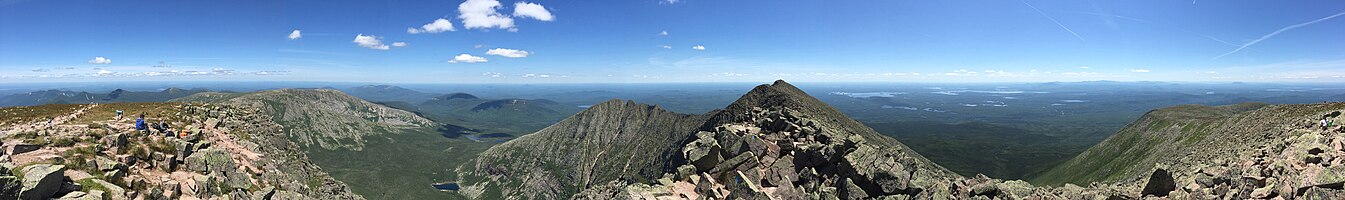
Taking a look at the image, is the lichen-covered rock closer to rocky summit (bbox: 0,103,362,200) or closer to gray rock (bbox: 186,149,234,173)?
rocky summit (bbox: 0,103,362,200)

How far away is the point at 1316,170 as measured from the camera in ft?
99.6

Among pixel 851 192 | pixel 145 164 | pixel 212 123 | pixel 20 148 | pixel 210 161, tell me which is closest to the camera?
pixel 20 148

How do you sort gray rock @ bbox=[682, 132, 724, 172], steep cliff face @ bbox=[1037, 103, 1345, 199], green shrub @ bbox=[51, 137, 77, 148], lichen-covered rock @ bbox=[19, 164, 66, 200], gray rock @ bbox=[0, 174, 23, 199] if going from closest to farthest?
1. gray rock @ bbox=[0, 174, 23, 199]
2. lichen-covered rock @ bbox=[19, 164, 66, 200]
3. steep cliff face @ bbox=[1037, 103, 1345, 199]
4. green shrub @ bbox=[51, 137, 77, 148]
5. gray rock @ bbox=[682, 132, 724, 172]

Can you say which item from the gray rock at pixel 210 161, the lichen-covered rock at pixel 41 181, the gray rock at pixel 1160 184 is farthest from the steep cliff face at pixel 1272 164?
the gray rock at pixel 210 161

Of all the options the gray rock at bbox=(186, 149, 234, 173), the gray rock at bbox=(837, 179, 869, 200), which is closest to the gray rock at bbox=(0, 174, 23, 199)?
the gray rock at bbox=(186, 149, 234, 173)

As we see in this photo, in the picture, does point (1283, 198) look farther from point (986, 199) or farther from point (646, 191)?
point (646, 191)

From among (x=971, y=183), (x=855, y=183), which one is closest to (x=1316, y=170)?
(x=971, y=183)

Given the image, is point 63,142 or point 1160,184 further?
point 1160,184

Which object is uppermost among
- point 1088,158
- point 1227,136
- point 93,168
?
point 93,168

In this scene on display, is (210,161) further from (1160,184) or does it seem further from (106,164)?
(1160,184)

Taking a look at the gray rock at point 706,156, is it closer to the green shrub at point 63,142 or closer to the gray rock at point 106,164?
the gray rock at point 106,164

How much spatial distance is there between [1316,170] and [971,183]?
18459mm

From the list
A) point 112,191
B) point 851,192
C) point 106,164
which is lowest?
point 851,192

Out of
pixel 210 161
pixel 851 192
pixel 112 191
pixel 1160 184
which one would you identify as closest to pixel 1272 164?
pixel 1160 184
